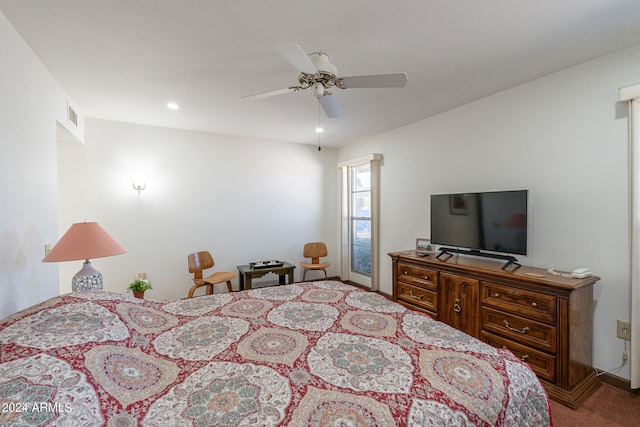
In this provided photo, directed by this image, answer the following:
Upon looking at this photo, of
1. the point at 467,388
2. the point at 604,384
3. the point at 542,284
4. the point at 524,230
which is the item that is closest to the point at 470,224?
the point at 524,230

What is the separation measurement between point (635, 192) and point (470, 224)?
1.16 metres

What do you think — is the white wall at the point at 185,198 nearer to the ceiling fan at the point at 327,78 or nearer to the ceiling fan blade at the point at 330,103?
the ceiling fan blade at the point at 330,103

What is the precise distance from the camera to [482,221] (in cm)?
272

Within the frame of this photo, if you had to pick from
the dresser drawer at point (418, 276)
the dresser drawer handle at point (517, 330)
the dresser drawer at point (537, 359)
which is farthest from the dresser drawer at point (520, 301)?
the dresser drawer at point (418, 276)

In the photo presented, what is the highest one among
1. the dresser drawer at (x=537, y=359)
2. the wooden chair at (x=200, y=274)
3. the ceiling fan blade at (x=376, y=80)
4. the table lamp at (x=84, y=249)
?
the ceiling fan blade at (x=376, y=80)

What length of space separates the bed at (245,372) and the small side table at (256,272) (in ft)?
7.85

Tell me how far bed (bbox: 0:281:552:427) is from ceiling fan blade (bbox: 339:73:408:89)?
62.0 inches

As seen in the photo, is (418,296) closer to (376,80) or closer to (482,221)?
(482,221)

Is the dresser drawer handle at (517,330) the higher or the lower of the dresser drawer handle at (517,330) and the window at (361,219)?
the lower

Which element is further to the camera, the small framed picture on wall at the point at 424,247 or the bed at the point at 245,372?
the small framed picture on wall at the point at 424,247

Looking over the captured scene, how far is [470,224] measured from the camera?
2.84 meters

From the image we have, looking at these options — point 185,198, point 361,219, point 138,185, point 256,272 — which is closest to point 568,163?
point 361,219

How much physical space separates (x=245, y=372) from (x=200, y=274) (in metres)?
3.07

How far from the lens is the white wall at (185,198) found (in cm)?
359
